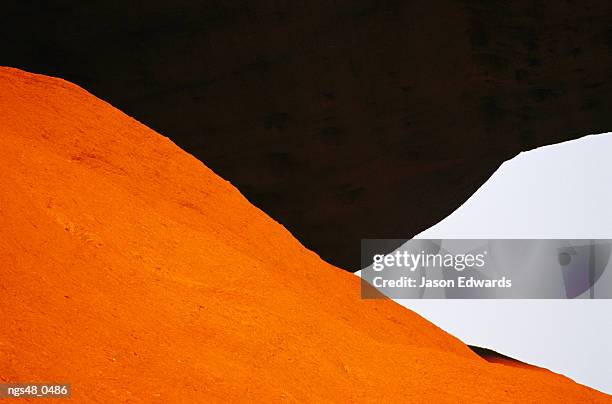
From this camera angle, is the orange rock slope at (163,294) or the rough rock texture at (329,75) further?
the rough rock texture at (329,75)

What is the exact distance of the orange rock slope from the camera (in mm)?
2662

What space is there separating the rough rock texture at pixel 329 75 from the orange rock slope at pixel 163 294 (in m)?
2.28

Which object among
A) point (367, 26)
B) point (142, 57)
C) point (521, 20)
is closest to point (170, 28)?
point (142, 57)

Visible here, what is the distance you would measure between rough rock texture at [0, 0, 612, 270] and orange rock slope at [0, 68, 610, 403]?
89.8 inches

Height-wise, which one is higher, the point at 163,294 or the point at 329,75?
the point at 329,75

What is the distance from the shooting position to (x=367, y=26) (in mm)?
7570

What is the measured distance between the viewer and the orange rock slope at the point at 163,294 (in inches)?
105

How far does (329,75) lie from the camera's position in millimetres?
7730

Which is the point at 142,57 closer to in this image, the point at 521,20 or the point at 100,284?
the point at 521,20

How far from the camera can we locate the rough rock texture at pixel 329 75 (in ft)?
24.1

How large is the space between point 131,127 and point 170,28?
2656 mm

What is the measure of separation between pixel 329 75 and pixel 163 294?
4.94 meters

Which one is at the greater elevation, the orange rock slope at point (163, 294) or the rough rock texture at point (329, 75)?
the rough rock texture at point (329, 75)

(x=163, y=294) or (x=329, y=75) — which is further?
(x=329, y=75)
